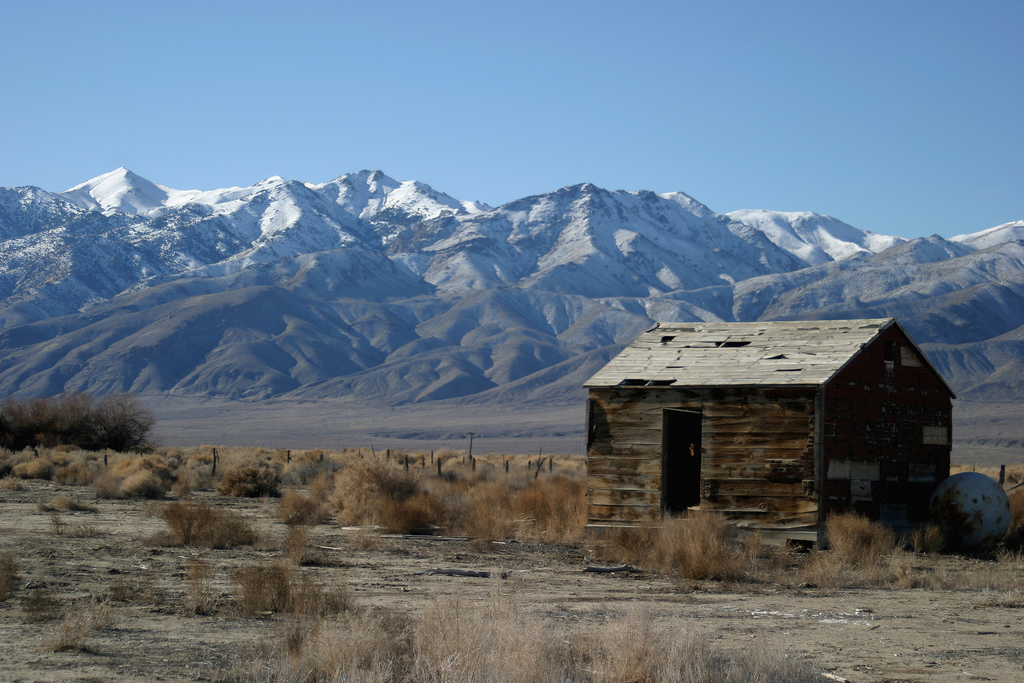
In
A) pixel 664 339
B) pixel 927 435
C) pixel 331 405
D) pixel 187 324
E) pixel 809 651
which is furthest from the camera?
pixel 187 324

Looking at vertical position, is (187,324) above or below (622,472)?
above

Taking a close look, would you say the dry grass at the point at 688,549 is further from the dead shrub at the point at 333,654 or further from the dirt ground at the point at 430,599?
the dead shrub at the point at 333,654

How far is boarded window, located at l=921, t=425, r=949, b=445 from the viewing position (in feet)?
61.8

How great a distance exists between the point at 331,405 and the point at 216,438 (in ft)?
127

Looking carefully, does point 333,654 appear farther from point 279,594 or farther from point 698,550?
point 698,550

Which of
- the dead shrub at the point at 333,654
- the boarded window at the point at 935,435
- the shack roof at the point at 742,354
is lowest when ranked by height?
the dead shrub at the point at 333,654

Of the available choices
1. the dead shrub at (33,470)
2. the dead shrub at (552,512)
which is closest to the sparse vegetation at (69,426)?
the dead shrub at (33,470)

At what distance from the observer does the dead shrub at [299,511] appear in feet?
66.5

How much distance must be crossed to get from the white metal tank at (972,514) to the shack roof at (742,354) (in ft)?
9.22

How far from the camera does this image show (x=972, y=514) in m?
17.2

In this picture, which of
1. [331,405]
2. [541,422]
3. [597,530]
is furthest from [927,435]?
[331,405]

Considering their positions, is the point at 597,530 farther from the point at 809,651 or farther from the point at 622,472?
the point at 809,651

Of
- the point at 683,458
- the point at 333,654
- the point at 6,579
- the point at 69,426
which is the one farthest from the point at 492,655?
the point at 69,426

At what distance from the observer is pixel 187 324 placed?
172 m
